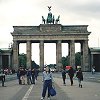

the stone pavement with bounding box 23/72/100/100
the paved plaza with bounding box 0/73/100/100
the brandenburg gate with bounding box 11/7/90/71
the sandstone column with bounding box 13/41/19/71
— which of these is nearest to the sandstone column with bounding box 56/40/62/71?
the brandenburg gate with bounding box 11/7/90/71

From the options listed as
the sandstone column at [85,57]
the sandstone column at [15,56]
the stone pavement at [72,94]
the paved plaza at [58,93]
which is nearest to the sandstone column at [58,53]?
the sandstone column at [85,57]

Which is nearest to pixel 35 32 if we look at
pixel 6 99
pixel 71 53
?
pixel 71 53

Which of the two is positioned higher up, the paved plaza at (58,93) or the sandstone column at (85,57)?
the sandstone column at (85,57)

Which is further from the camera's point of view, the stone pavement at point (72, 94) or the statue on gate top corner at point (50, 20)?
the statue on gate top corner at point (50, 20)

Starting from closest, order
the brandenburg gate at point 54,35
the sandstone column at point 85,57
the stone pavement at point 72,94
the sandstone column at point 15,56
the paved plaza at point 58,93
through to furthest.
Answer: the stone pavement at point 72,94
the paved plaza at point 58,93
the brandenburg gate at point 54,35
the sandstone column at point 85,57
the sandstone column at point 15,56

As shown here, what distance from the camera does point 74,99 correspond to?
26250mm

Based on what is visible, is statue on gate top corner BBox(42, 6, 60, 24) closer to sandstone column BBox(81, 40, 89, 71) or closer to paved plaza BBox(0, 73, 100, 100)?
sandstone column BBox(81, 40, 89, 71)

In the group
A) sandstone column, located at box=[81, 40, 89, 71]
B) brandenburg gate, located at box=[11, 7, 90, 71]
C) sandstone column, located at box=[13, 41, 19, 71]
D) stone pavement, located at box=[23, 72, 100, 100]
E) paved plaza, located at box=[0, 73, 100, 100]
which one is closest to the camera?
stone pavement, located at box=[23, 72, 100, 100]

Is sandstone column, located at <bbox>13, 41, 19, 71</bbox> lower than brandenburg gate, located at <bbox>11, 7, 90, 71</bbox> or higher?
lower

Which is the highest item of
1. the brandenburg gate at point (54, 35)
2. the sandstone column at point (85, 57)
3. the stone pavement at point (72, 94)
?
the brandenburg gate at point (54, 35)

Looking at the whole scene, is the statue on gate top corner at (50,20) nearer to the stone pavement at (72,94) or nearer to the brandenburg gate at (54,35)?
the brandenburg gate at (54,35)

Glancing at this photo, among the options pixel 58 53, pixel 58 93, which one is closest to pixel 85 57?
pixel 58 53

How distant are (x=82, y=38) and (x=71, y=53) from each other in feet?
20.5

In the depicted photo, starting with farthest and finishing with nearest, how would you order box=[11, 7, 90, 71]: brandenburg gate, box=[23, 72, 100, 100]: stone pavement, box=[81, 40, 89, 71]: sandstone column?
box=[81, 40, 89, 71]: sandstone column, box=[11, 7, 90, 71]: brandenburg gate, box=[23, 72, 100, 100]: stone pavement
